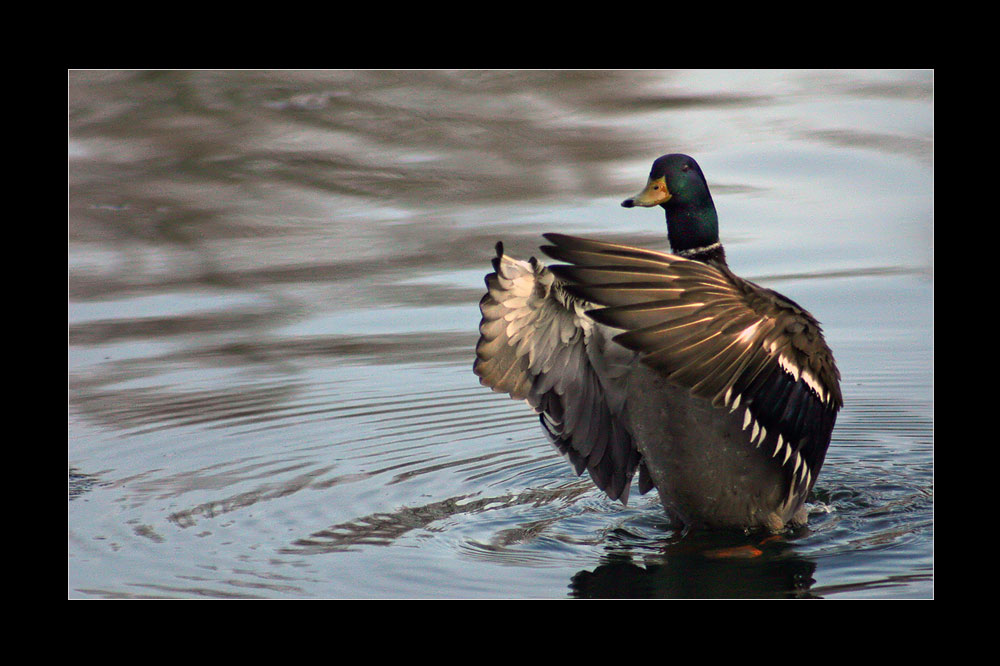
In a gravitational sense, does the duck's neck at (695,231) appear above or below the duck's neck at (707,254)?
above

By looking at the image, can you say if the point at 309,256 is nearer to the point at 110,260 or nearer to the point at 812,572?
the point at 110,260

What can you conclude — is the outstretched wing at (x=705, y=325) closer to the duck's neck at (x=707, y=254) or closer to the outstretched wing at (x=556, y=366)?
the outstretched wing at (x=556, y=366)

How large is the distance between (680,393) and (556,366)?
0.58m

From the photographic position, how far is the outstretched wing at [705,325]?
15.0 feet

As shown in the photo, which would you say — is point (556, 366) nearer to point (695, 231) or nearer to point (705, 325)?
point (695, 231)

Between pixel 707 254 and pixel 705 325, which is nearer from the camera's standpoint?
pixel 705 325

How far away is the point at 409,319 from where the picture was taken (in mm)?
9492

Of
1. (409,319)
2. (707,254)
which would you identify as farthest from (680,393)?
(409,319)

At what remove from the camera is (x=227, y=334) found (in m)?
9.38

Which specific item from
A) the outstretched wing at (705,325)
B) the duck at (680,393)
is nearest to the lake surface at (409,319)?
the duck at (680,393)

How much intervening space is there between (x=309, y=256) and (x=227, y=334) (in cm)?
173

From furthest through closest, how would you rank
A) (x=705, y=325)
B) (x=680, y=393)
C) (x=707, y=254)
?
(x=707, y=254), (x=680, y=393), (x=705, y=325)

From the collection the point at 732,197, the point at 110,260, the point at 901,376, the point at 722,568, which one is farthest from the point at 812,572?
the point at 110,260

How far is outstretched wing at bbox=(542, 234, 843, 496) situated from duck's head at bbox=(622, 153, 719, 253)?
1.00m
